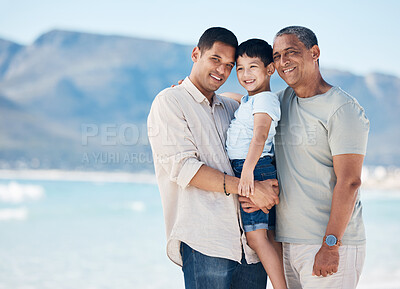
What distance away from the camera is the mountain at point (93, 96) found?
31281 mm

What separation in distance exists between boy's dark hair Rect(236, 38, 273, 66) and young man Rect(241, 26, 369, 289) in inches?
3.6

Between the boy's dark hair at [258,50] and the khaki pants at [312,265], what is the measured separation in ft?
3.12

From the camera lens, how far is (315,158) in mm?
2104

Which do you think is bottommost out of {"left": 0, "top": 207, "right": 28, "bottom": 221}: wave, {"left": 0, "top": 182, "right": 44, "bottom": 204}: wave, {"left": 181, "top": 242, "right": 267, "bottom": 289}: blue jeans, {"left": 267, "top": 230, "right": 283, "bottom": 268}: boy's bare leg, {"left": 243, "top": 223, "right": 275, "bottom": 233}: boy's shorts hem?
{"left": 0, "top": 207, "right": 28, "bottom": 221}: wave

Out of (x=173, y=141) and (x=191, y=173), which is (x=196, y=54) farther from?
(x=191, y=173)

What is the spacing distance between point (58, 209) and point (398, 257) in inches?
323

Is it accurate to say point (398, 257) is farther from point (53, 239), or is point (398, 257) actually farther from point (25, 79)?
point (25, 79)

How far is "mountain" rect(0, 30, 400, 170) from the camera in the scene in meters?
31.3

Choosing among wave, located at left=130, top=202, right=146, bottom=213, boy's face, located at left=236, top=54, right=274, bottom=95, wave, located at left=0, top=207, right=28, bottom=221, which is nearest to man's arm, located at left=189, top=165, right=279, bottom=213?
boy's face, located at left=236, top=54, right=274, bottom=95

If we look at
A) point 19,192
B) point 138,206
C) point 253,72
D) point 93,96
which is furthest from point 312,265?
point 93,96

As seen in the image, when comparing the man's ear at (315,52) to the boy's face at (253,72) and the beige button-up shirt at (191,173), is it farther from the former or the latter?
the beige button-up shirt at (191,173)

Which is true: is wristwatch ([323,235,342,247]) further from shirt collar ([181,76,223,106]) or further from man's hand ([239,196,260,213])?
shirt collar ([181,76,223,106])

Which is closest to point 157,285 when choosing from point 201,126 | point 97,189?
point 201,126

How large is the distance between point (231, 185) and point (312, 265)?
52 cm
